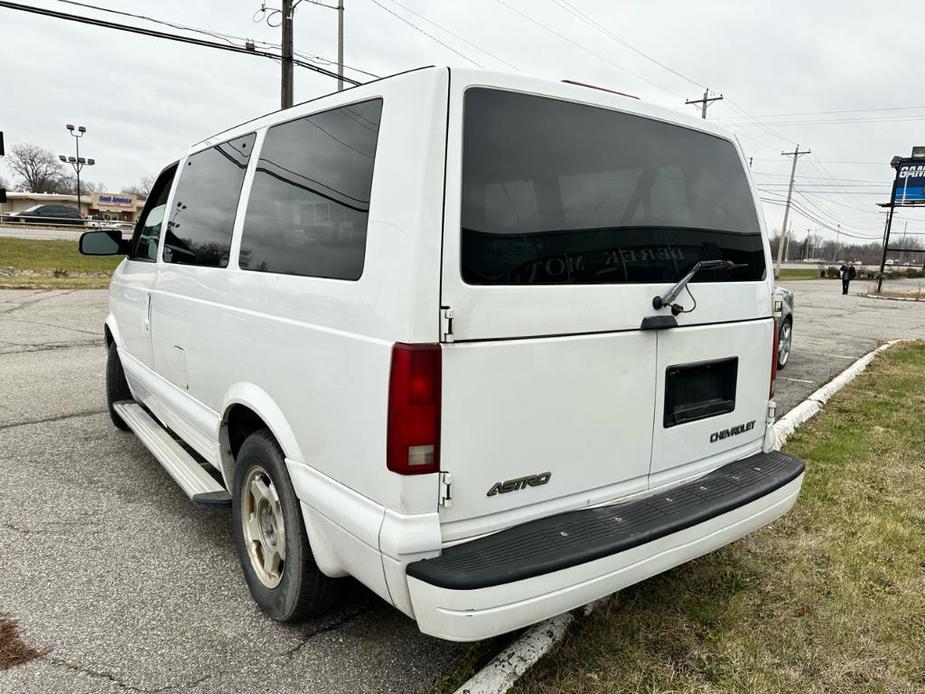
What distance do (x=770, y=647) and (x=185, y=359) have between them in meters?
3.10

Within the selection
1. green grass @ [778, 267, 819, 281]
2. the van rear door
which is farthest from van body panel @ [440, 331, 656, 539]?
green grass @ [778, 267, 819, 281]

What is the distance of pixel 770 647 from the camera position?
261 cm

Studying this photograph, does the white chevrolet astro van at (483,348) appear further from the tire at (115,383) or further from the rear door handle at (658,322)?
the tire at (115,383)

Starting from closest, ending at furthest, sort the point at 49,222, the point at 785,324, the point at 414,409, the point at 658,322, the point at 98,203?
the point at 414,409 < the point at 658,322 < the point at 785,324 < the point at 49,222 < the point at 98,203

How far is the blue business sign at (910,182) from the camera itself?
33.8m

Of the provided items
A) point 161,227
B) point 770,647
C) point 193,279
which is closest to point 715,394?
point 770,647

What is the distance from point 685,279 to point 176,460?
2.90 metres

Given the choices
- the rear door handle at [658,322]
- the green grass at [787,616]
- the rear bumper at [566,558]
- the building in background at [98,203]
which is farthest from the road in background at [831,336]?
the building in background at [98,203]

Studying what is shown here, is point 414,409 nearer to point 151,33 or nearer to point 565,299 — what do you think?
point 565,299

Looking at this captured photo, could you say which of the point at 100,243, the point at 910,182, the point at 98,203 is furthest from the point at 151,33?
the point at 98,203

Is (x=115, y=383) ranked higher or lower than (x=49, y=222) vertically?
lower

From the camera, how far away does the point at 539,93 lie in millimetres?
2268

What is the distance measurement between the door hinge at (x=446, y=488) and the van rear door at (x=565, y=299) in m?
0.03

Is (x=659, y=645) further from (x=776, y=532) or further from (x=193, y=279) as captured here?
(x=193, y=279)
